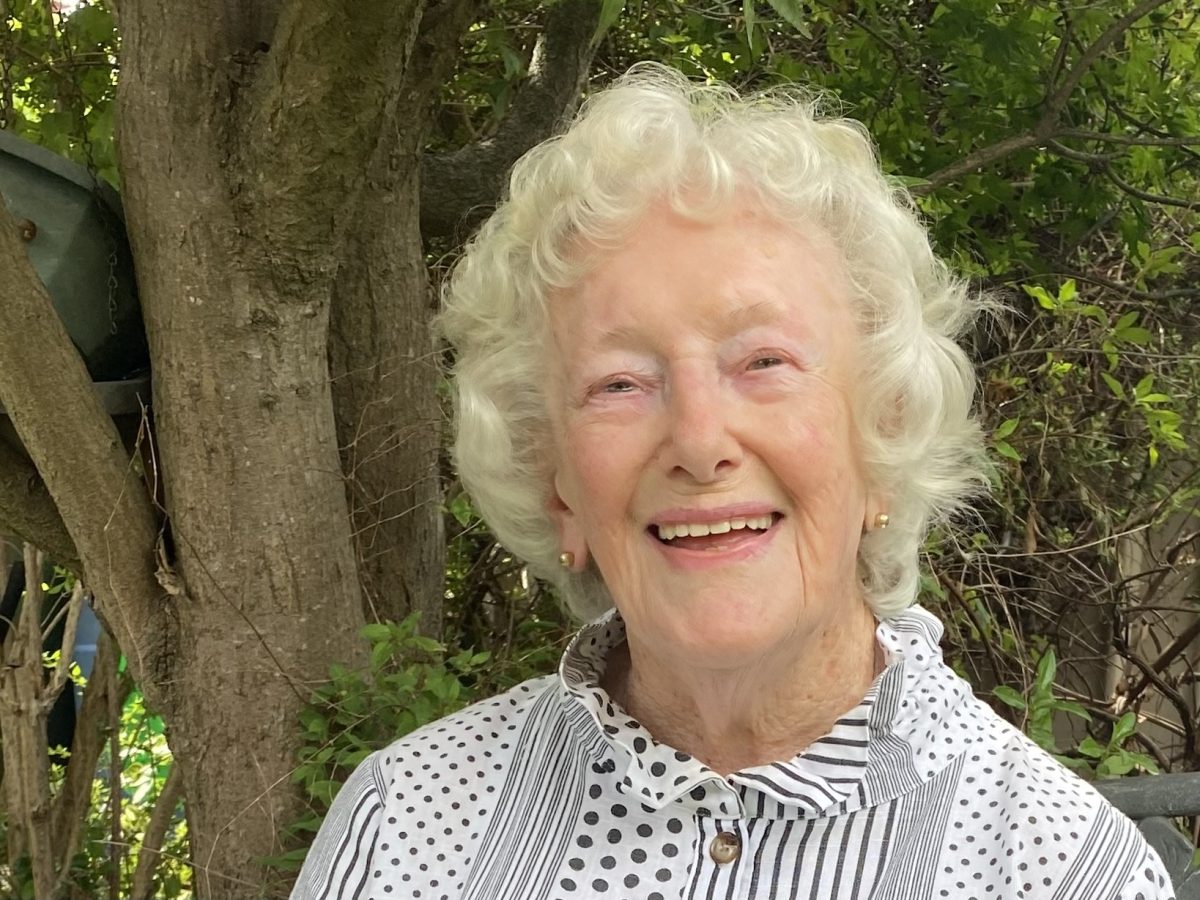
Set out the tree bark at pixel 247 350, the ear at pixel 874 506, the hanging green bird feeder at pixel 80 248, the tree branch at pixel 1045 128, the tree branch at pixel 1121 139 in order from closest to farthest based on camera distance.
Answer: the ear at pixel 874 506 → the tree bark at pixel 247 350 → the hanging green bird feeder at pixel 80 248 → the tree branch at pixel 1045 128 → the tree branch at pixel 1121 139

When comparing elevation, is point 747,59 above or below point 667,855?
above

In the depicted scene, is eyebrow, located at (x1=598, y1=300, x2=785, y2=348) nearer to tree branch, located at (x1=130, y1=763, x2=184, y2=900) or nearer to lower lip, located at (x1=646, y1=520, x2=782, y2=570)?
lower lip, located at (x1=646, y1=520, x2=782, y2=570)

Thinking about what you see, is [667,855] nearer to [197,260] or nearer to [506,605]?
[197,260]

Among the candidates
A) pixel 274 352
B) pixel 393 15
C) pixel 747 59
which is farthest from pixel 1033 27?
pixel 274 352

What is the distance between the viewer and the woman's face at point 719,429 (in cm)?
133

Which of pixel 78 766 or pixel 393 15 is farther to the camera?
pixel 78 766

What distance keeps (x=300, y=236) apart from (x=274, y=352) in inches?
7.9


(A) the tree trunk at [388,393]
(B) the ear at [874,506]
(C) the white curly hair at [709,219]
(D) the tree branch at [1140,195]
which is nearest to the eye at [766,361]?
(C) the white curly hair at [709,219]

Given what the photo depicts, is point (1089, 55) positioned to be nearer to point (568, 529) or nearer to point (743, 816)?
point (568, 529)

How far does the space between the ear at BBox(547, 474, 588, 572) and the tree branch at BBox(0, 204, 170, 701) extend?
75 cm

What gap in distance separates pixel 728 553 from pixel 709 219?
0.40 m

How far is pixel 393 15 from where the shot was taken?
4.98 feet

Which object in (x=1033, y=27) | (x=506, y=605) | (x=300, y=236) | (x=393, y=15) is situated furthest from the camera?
(x=506, y=605)

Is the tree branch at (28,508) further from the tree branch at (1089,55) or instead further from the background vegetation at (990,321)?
the tree branch at (1089,55)
